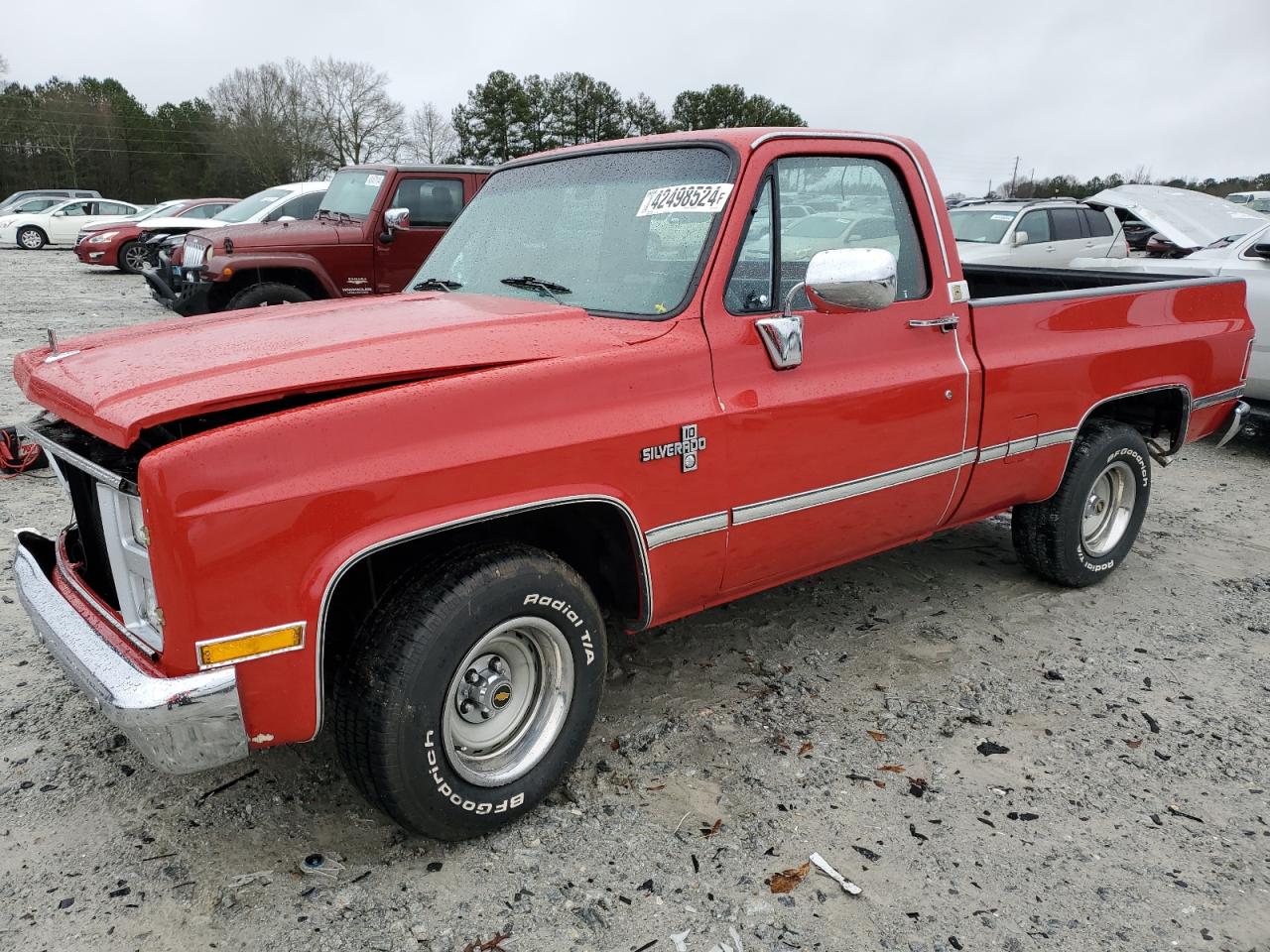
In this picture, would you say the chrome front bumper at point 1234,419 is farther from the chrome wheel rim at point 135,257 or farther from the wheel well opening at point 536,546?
the chrome wheel rim at point 135,257

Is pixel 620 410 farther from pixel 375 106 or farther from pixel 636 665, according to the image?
pixel 375 106

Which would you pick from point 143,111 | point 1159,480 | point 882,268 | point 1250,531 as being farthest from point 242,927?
point 143,111

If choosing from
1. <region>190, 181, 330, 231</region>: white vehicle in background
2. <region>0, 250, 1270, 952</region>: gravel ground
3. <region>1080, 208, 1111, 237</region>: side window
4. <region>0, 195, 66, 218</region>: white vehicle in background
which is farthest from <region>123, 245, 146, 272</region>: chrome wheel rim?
<region>0, 250, 1270, 952</region>: gravel ground

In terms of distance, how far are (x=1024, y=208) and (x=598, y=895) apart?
11162mm

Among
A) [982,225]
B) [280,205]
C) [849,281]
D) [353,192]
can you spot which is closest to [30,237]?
[280,205]

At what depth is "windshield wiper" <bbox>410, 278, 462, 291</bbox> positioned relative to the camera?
3.57 m

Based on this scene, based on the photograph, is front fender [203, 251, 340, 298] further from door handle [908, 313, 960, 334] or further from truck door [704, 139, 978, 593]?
→ door handle [908, 313, 960, 334]

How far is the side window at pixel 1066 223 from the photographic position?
38.8 feet

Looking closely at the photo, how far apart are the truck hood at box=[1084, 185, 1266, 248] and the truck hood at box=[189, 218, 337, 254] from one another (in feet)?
31.7

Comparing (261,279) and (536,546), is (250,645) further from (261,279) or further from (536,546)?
(261,279)

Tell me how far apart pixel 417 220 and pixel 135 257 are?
12.1 meters

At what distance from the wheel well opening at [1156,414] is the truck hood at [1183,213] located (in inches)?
301

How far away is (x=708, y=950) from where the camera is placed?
2.31 meters

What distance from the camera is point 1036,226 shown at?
38.1 feet
